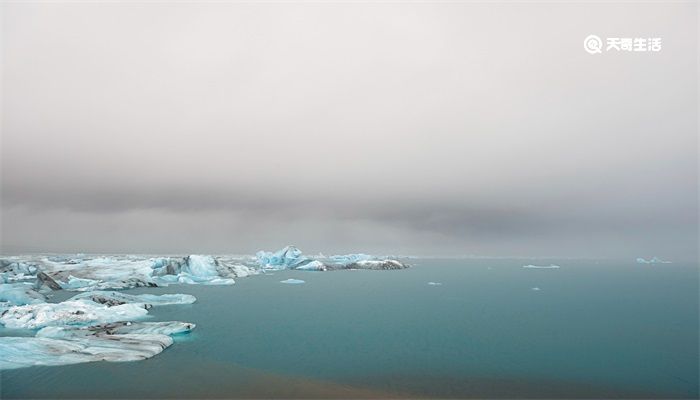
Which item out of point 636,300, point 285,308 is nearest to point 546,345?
point 285,308

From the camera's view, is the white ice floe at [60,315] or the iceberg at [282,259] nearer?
the white ice floe at [60,315]

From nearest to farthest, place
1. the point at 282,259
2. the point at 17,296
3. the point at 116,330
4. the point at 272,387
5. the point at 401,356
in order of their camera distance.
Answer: the point at 272,387 < the point at 401,356 < the point at 116,330 < the point at 17,296 < the point at 282,259

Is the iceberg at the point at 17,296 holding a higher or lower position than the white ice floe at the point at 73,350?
higher

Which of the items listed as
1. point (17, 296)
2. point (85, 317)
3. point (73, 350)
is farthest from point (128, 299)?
point (73, 350)

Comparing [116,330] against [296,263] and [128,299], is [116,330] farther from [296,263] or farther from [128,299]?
[296,263]

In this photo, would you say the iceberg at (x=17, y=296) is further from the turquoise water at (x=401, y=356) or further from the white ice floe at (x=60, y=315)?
the turquoise water at (x=401, y=356)

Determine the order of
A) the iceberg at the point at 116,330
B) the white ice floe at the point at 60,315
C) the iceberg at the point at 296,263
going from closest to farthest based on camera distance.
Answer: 1. the iceberg at the point at 116,330
2. the white ice floe at the point at 60,315
3. the iceberg at the point at 296,263

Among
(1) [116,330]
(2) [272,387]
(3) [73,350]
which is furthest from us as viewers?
(1) [116,330]

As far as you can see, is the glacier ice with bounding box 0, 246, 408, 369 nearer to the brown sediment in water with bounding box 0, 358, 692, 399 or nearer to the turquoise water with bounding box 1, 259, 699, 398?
the turquoise water with bounding box 1, 259, 699, 398

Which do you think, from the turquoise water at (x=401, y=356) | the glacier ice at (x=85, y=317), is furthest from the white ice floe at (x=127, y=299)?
the turquoise water at (x=401, y=356)
